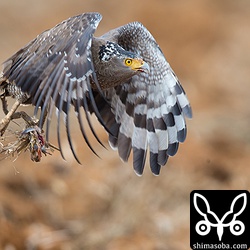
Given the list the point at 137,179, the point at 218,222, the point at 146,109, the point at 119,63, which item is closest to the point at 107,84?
the point at 119,63

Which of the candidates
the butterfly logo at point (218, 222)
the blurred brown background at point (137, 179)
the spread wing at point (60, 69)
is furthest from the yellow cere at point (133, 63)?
the butterfly logo at point (218, 222)

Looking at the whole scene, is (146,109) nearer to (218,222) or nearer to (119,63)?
(119,63)

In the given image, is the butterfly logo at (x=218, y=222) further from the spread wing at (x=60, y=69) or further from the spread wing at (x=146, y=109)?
the spread wing at (x=60, y=69)

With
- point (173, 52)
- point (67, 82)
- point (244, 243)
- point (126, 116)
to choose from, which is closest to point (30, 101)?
point (67, 82)

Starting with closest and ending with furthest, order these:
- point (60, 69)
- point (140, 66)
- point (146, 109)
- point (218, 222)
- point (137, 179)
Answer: point (60, 69) → point (140, 66) → point (146, 109) → point (218, 222) → point (137, 179)

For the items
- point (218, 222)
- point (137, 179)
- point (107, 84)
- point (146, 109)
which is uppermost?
point (137, 179)

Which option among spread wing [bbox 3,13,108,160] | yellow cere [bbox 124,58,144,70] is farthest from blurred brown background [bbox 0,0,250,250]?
yellow cere [bbox 124,58,144,70]
